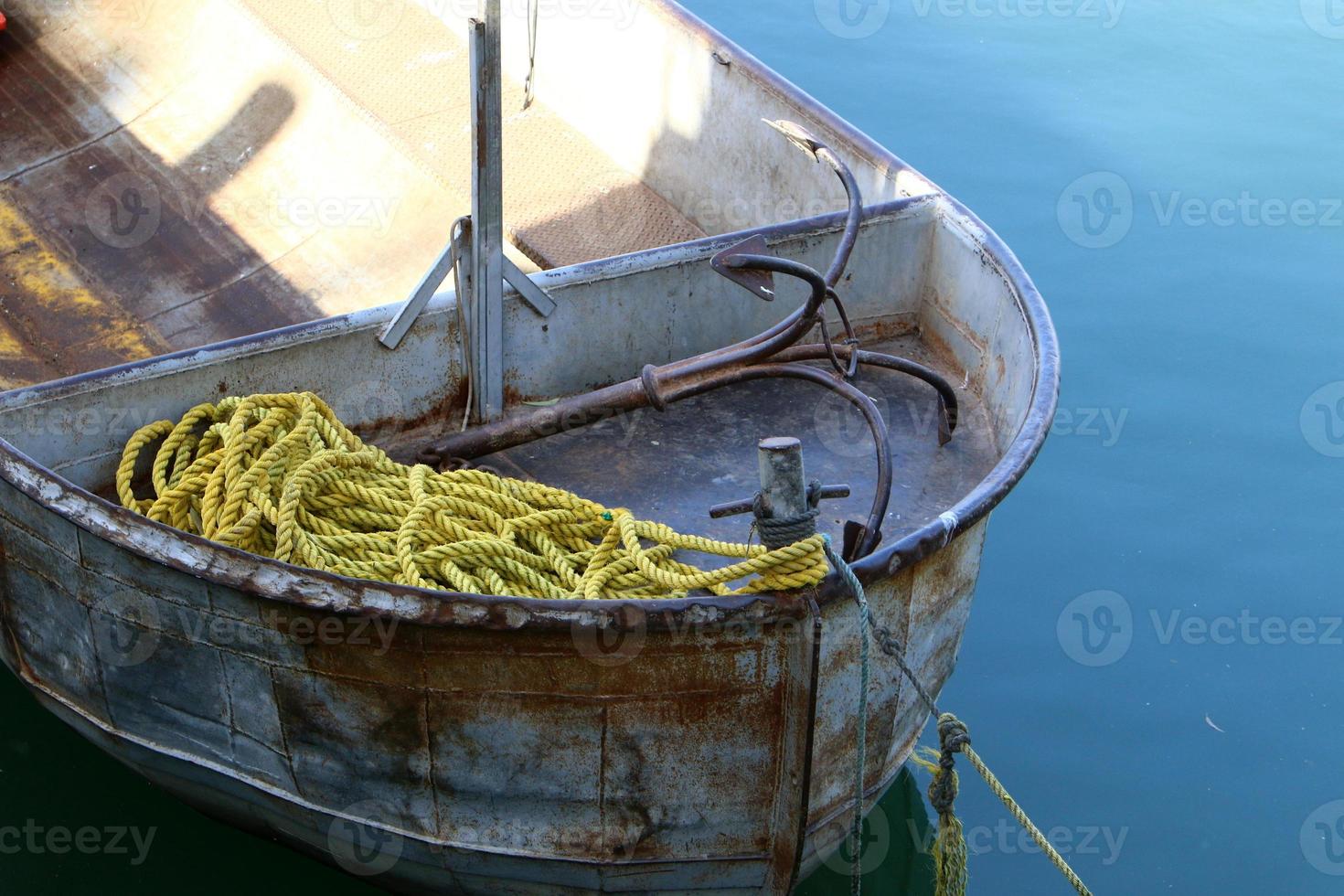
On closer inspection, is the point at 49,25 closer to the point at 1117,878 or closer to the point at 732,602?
the point at 732,602

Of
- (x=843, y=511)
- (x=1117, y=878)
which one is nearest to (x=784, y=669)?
(x=843, y=511)

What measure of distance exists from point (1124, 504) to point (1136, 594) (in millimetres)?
489

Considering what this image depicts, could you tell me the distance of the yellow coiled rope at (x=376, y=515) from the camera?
3.02m
